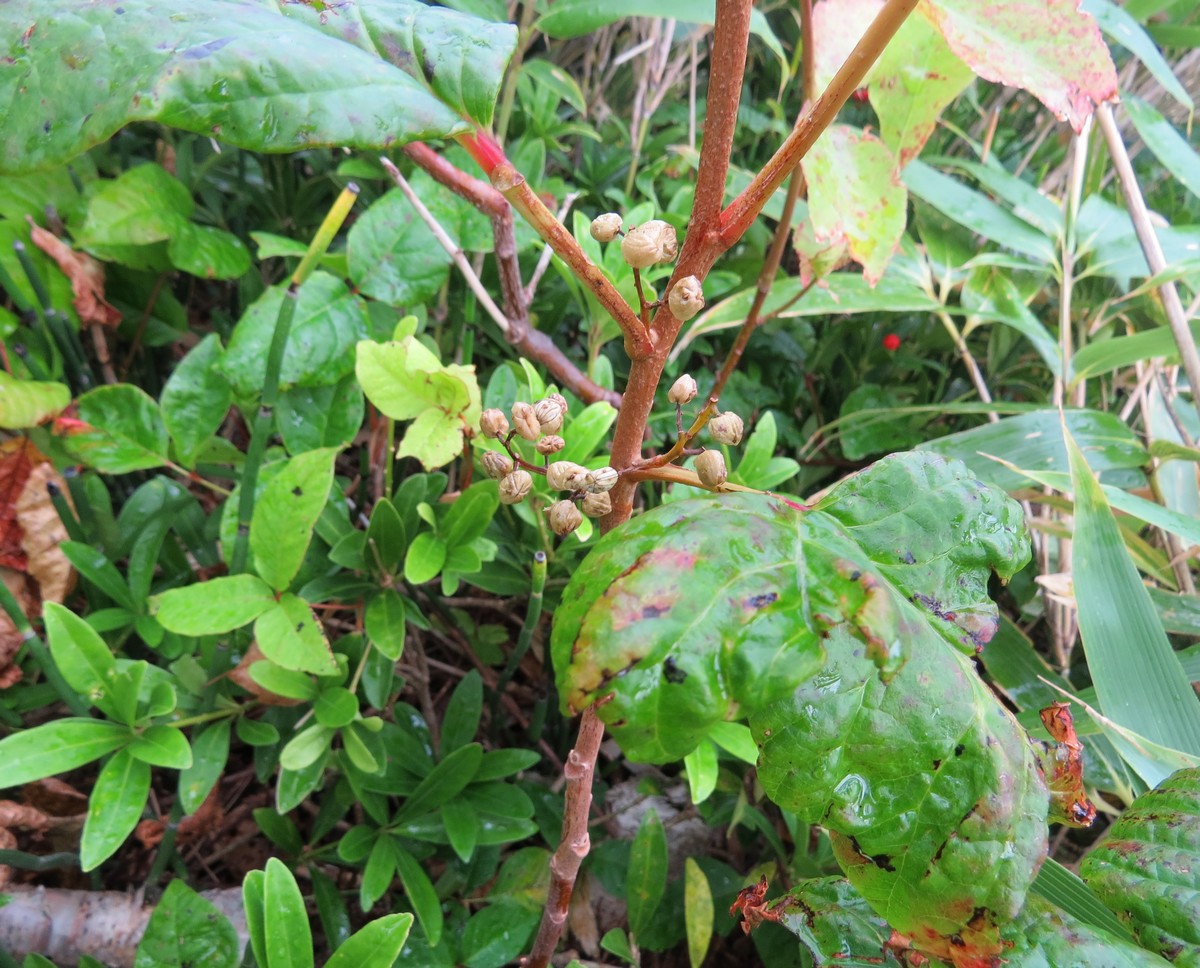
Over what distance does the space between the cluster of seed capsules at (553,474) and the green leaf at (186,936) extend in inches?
21.4

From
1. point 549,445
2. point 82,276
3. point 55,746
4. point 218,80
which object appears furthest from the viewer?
point 82,276

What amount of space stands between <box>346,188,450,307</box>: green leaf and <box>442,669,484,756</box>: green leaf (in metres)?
0.47

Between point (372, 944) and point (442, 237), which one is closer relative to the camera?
point (372, 944)

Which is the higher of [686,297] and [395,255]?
[686,297]

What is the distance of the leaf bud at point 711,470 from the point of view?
41 cm

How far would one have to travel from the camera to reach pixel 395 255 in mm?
944

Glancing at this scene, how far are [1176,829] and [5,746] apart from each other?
0.89 meters

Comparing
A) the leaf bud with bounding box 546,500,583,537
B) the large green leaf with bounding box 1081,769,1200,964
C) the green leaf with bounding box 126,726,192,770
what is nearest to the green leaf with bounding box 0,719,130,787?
the green leaf with bounding box 126,726,192,770

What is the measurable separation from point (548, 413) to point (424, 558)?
0.34 m

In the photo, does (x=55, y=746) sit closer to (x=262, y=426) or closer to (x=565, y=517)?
(x=262, y=426)

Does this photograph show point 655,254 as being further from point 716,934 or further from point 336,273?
point 716,934

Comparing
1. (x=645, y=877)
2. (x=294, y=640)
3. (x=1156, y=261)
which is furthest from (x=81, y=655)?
(x=1156, y=261)

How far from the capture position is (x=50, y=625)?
Result: 0.70 meters

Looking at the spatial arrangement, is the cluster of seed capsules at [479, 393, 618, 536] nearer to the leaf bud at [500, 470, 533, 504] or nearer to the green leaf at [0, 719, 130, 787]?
the leaf bud at [500, 470, 533, 504]
